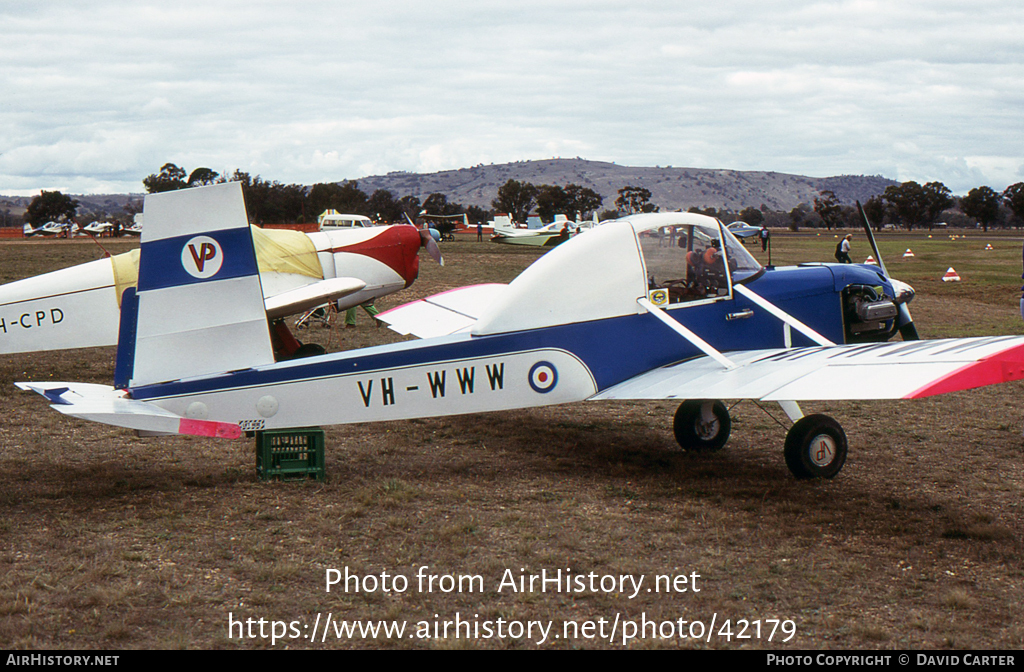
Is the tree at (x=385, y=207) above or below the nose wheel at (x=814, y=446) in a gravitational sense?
above

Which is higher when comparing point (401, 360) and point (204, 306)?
point (204, 306)

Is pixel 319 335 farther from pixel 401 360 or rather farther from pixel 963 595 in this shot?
pixel 963 595

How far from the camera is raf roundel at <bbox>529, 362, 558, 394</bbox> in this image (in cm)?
681

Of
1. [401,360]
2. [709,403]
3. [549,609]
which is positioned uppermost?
[401,360]

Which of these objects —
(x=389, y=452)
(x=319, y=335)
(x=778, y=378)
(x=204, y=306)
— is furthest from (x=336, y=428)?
(x=319, y=335)

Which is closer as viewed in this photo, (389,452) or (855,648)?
(855,648)

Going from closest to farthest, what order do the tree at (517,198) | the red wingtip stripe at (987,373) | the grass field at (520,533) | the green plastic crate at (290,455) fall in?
the grass field at (520,533)
the red wingtip stripe at (987,373)
the green plastic crate at (290,455)
the tree at (517,198)

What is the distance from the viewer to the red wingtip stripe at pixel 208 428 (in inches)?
230

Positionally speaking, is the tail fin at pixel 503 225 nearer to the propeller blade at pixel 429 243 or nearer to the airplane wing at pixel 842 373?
the propeller blade at pixel 429 243

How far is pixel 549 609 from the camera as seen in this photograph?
437 centimetres

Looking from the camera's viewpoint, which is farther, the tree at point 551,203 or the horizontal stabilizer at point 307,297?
the tree at point 551,203

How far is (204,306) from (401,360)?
151cm

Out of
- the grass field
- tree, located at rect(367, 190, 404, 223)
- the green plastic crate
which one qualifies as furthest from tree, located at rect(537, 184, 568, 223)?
the green plastic crate

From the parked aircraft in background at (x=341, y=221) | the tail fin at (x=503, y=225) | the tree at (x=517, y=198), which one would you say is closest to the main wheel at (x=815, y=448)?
the parked aircraft in background at (x=341, y=221)
